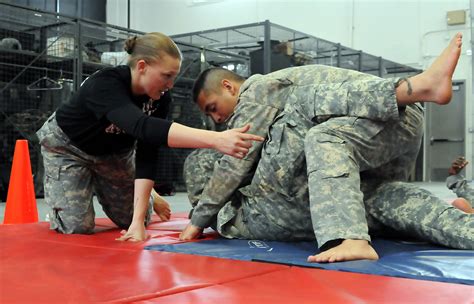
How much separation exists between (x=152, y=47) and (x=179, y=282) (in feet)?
3.07

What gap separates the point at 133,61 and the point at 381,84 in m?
0.88

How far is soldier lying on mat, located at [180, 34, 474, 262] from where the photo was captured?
1464mm

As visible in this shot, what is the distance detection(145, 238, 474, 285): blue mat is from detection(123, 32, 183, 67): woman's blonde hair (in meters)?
0.64

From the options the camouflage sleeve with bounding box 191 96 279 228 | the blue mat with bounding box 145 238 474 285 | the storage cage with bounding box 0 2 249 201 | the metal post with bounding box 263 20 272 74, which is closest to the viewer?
the blue mat with bounding box 145 238 474 285

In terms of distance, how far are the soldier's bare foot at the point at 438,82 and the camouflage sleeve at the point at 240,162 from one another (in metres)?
0.46

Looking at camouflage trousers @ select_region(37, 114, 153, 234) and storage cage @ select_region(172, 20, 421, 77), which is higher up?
storage cage @ select_region(172, 20, 421, 77)

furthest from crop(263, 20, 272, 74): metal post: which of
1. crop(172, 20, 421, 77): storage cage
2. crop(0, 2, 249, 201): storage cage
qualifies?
crop(0, 2, 249, 201): storage cage

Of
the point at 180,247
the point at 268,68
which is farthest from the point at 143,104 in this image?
the point at 268,68

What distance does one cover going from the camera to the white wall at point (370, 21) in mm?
8242

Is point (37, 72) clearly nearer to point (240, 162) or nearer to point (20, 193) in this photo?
point (20, 193)

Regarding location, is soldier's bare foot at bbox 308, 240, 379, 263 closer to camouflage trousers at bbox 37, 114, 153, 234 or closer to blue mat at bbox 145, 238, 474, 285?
blue mat at bbox 145, 238, 474, 285

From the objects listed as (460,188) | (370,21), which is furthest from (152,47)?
(370,21)

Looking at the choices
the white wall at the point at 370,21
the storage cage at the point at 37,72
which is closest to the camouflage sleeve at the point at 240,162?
the storage cage at the point at 37,72

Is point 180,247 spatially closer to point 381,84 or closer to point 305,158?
point 305,158
